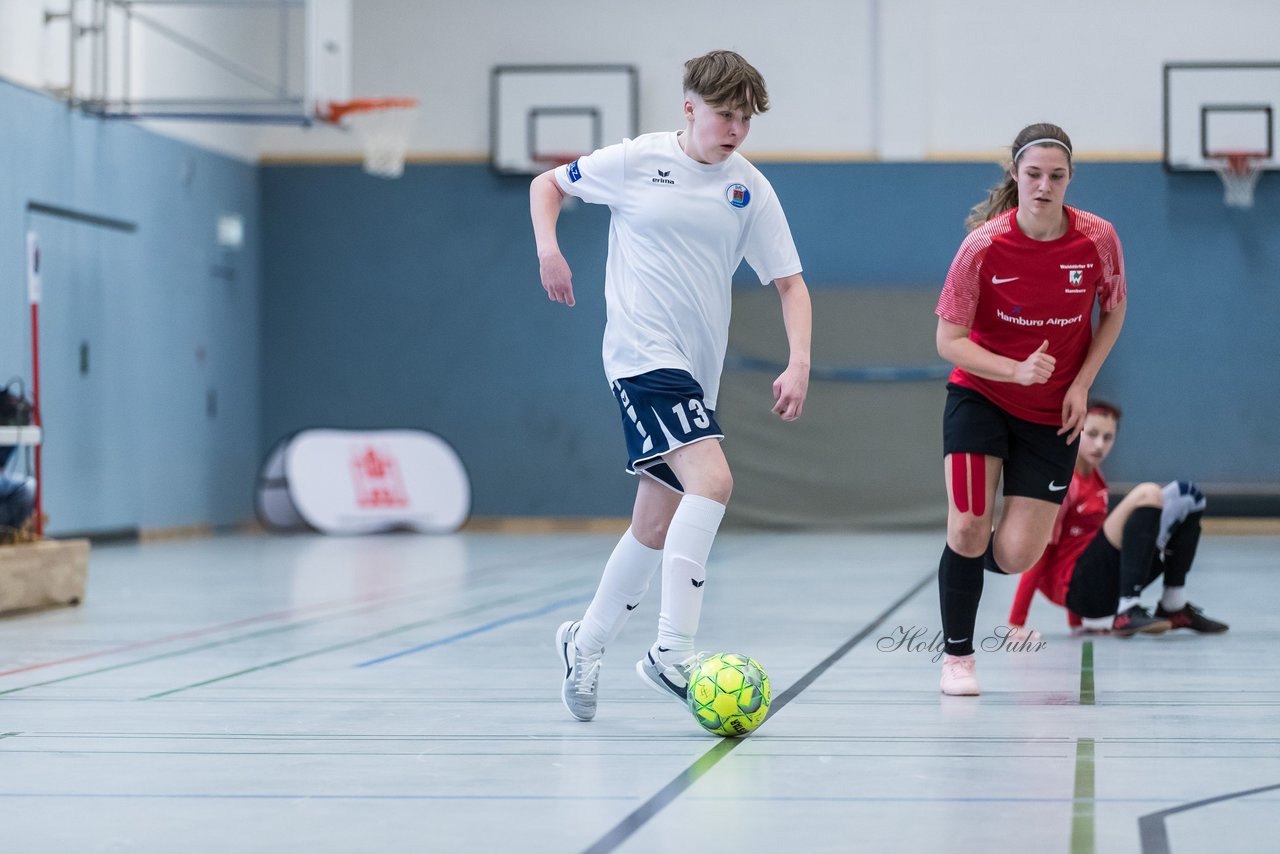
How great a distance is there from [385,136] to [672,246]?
12.1 metres

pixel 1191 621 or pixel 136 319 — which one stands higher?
pixel 136 319

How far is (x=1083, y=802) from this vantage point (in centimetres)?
295

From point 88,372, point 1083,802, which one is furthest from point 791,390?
point 88,372

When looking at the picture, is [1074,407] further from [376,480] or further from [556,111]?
[556,111]

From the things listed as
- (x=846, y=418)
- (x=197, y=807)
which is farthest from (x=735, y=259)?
(x=846, y=418)

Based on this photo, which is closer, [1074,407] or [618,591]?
[618,591]

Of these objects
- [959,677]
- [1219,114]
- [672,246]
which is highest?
→ [1219,114]

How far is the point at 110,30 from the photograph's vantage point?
1333cm

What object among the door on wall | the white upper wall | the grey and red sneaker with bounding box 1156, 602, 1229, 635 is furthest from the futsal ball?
the white upper wall

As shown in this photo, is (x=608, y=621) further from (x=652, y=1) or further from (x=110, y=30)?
(x=652, y=1)

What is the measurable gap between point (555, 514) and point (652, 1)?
5.31 m

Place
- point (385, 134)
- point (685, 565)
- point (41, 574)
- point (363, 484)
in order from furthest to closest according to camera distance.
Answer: point (385, 134)
point (363, 484)
point (41, 574)
point (685, 565)

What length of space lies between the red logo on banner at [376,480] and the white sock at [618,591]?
1119cm

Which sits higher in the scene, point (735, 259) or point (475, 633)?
point (735, 259)
